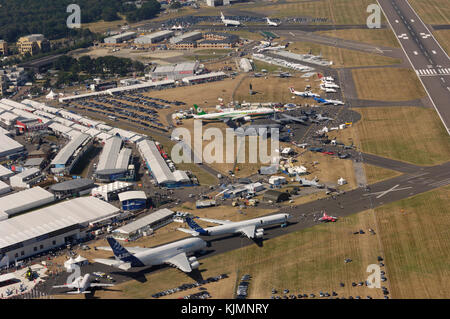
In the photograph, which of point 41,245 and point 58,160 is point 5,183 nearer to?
point 58,160

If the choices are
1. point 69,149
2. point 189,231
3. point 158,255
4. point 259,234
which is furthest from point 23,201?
point 259,234

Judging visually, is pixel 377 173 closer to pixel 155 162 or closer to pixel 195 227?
pixel 195 227

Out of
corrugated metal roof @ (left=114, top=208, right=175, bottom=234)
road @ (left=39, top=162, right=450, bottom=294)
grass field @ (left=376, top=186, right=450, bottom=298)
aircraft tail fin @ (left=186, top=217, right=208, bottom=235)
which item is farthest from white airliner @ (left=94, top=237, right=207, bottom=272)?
grass field @ (left=376, top=186, right=450, bottom=298)

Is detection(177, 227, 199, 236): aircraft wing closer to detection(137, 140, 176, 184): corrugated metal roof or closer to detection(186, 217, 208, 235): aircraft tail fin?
detection(186, 217, 208, 235): aircraft tail fin

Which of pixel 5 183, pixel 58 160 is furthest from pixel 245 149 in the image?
pixel 5 183

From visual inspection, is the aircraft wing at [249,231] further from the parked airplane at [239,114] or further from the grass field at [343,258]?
the parked airplane at [239,114]

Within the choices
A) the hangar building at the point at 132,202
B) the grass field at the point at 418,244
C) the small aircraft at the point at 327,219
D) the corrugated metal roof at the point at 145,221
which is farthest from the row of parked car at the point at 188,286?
the hangar building at the point at 132,202
